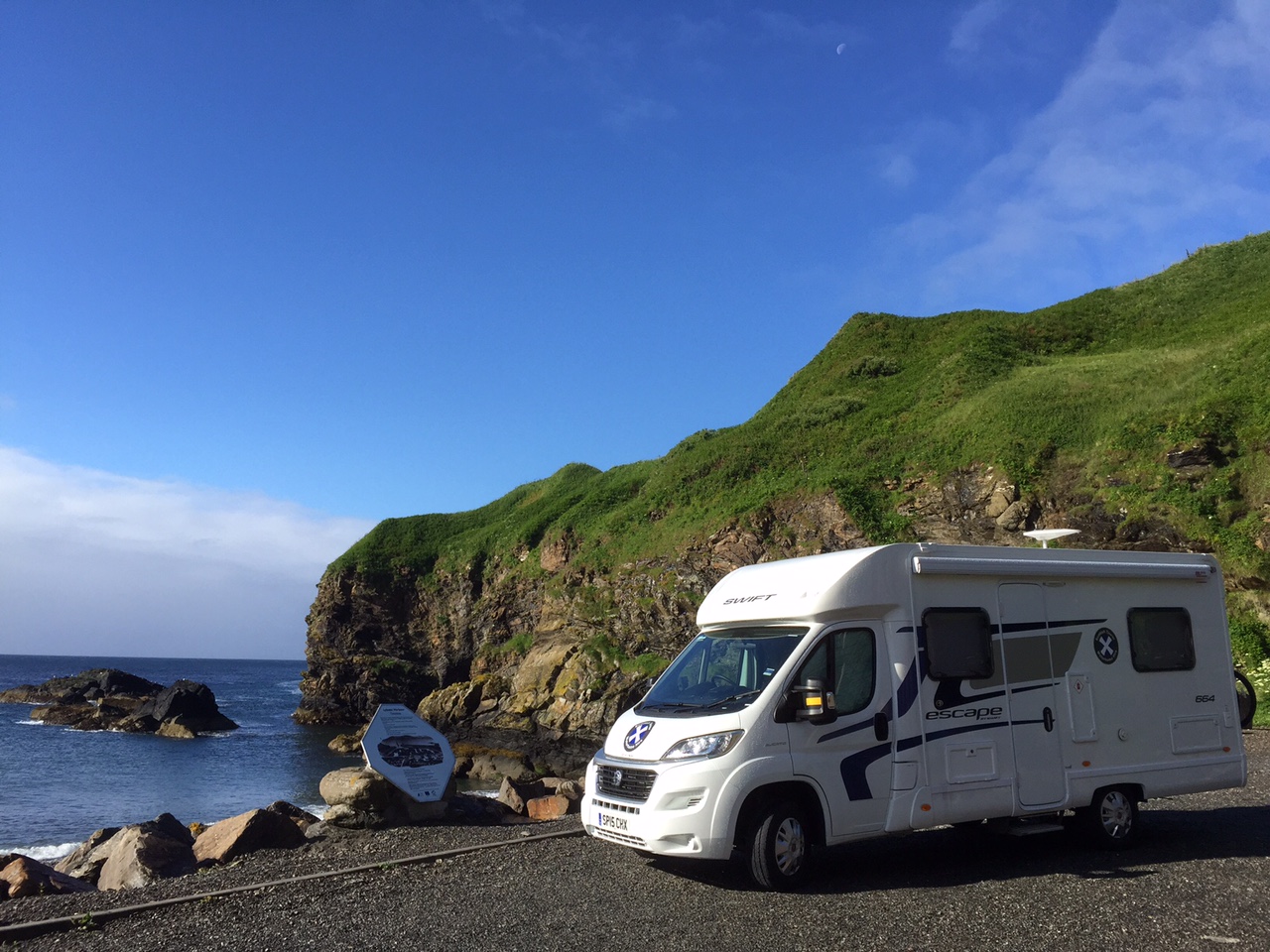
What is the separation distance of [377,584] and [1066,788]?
64.4 meters

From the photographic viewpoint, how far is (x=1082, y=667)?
9.96 metres

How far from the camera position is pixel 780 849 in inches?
320

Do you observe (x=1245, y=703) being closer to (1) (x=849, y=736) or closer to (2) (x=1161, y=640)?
(2) (x=1161, y=640)

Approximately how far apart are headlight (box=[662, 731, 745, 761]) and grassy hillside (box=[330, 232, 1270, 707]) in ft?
68.1

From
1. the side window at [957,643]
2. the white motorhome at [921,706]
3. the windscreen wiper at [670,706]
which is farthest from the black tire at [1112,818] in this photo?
the windscreen wiper at [670,706]

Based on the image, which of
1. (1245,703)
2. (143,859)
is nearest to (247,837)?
(143,859)

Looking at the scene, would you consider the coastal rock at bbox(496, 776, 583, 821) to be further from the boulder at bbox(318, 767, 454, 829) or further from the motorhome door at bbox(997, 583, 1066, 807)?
the motorhome door at bbox(997, 583, 1066, 807)

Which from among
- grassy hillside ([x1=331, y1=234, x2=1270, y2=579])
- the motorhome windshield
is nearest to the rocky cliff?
grassy hillside ([x1=331, y1=234, x2=1270, y2=579])

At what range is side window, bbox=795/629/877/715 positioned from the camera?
8.59 metres

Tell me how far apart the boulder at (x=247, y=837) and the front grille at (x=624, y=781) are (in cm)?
591

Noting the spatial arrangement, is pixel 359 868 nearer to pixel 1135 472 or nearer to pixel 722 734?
pixel 722 734

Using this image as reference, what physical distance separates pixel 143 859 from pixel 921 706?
33.5 feet

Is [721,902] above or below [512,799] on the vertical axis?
above

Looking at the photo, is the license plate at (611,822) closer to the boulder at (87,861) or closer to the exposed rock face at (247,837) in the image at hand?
the exposed rock face at (247,837)
